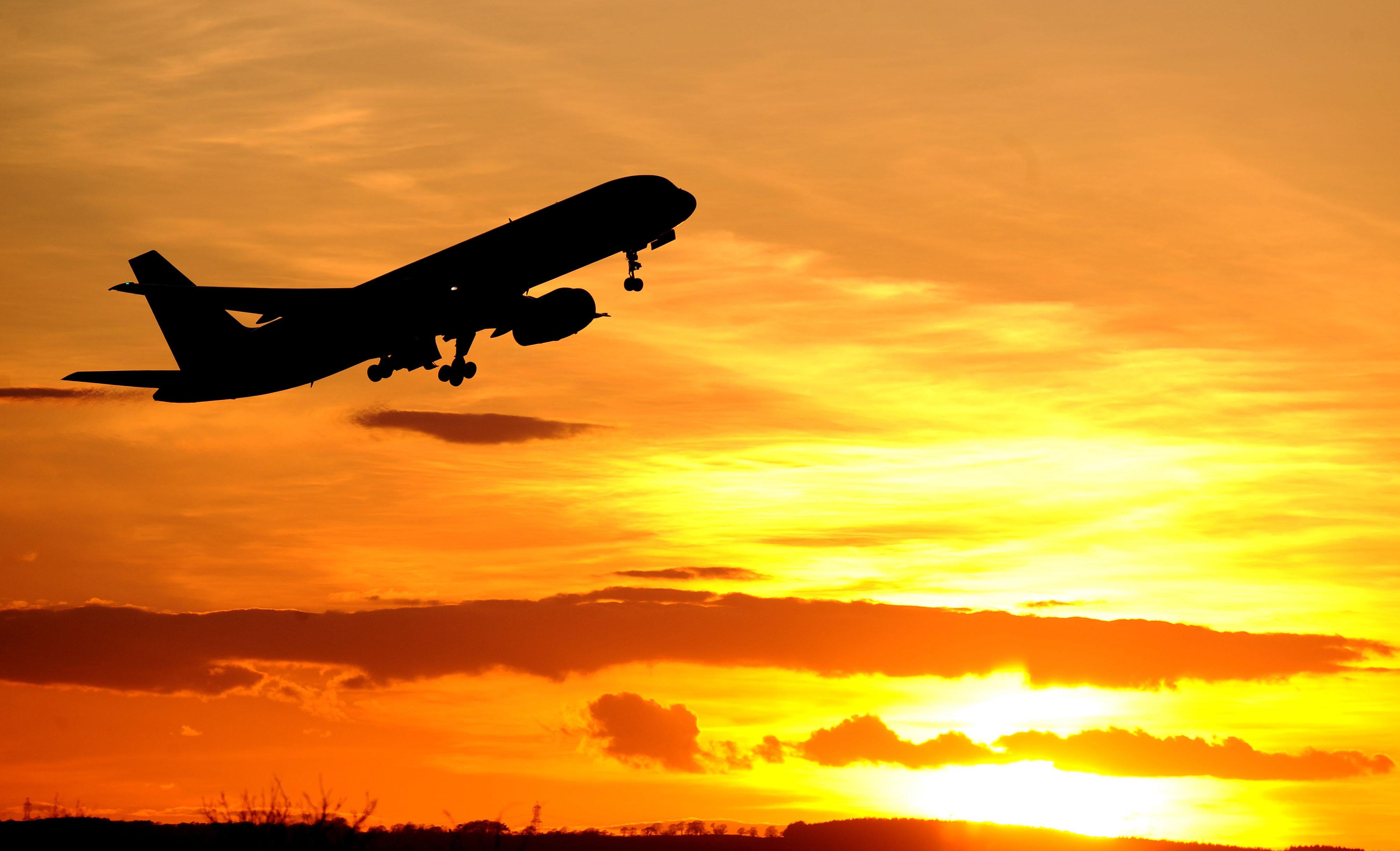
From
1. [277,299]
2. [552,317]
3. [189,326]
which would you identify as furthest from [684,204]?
[189,326]

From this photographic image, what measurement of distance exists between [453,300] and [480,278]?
6.01 ft

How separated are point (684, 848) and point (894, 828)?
1958cm

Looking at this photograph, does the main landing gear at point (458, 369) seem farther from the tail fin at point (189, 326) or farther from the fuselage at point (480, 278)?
the tail fin at point (189, 326)

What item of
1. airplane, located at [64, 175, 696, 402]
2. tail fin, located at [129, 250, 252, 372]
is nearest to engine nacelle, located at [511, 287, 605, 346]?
airplane, located at [64, 175, 696, 402]

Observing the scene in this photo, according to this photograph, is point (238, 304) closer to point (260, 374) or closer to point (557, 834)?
point (260, 374)

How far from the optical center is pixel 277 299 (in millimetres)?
73312

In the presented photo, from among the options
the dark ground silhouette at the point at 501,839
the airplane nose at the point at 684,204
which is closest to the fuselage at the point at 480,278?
the airplane nose at the point at 684,204

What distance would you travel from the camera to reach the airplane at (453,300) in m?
69.1

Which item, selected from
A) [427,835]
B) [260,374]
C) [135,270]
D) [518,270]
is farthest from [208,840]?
[135,270]

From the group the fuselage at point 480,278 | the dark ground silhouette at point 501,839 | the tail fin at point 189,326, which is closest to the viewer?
the dark ground silhouette at point 501,839

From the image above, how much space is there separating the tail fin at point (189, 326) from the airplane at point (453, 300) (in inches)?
199

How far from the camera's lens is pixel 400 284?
71.6 m

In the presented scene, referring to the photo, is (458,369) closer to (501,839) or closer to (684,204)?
(684,204)

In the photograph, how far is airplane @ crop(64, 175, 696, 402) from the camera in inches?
2719
